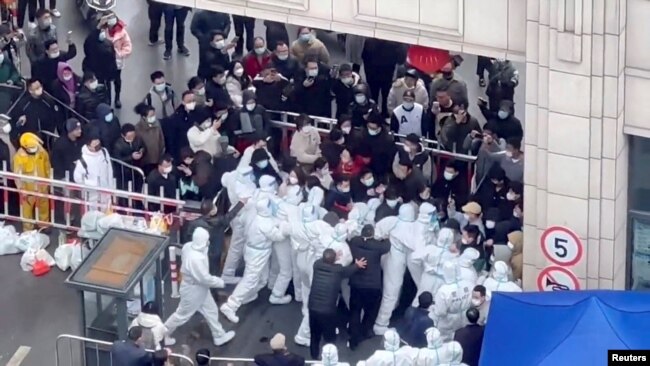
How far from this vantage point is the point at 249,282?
2925 cm

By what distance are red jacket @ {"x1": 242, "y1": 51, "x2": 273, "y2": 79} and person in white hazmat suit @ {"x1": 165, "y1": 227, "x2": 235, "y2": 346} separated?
5.55 m

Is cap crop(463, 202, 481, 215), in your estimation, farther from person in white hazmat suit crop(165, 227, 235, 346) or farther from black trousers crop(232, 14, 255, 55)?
black trousers crop(232, 14, 255, 55)

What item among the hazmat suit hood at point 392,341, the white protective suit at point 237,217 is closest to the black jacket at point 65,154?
the white protective suit at point 237,217

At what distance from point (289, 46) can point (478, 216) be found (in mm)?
6288

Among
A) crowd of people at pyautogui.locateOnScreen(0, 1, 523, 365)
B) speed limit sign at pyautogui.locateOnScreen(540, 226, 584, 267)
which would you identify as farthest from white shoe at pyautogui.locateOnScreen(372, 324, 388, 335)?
speed limit sign at pyautogui.locateOnScreen(540, 226, 584, 267)

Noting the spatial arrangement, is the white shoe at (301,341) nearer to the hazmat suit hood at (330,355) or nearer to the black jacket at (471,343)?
the hazmat suit hood at (330,355)

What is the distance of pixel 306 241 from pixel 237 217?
130 cm

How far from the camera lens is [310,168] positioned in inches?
1211

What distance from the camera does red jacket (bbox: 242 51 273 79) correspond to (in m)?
33.5

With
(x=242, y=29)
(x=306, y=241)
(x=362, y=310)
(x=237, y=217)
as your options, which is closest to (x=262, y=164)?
(x=237, y=217)

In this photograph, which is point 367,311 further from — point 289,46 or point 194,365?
point 289,46

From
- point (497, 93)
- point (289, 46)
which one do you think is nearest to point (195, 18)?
point (289, 46)

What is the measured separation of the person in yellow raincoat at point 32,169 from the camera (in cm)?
3073

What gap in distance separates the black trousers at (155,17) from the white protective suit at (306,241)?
804 cm
